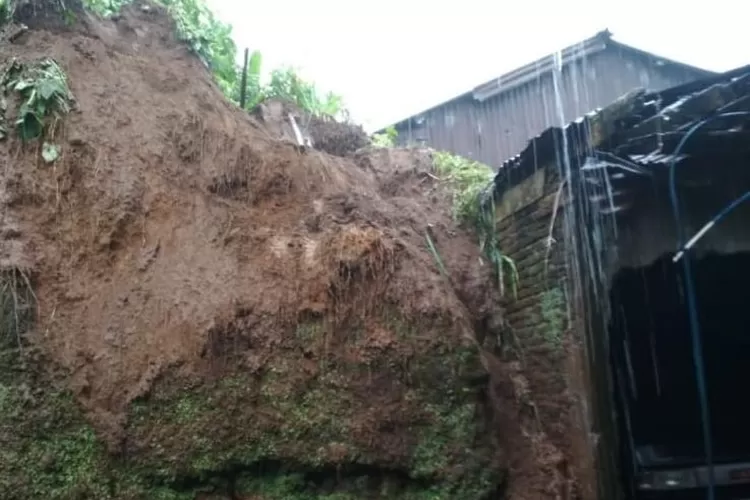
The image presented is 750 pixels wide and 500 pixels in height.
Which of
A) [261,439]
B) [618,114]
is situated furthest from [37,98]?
[618,114]

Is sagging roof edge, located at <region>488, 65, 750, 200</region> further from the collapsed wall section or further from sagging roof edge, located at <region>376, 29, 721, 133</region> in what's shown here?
sagging roof edge, located at <region>376, 29, 721, 133</region>

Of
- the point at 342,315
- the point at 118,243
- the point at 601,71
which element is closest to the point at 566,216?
the point at 342,315

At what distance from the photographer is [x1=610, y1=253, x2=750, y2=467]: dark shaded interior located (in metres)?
8.02

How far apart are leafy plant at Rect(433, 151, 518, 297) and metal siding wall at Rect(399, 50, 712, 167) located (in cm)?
526

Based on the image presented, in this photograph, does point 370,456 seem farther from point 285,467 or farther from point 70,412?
point 70,412

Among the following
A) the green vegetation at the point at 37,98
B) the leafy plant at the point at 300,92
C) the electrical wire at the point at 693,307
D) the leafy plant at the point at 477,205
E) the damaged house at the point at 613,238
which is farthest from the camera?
the leafy plant at the point at 300,92

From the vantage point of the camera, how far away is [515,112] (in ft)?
47.3

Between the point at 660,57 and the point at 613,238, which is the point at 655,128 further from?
the point at 660,57

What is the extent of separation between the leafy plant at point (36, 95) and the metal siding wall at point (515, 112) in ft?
28.3

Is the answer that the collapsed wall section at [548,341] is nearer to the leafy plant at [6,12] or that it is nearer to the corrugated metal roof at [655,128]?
the corrugated metal roof at [655,128]

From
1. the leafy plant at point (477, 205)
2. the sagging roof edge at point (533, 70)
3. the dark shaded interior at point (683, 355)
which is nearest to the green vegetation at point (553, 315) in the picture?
the leafy plant at point (477, 205)

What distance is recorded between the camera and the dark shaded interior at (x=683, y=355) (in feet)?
26.3

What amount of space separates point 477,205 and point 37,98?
4.55 m

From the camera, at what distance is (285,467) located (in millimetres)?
5445
